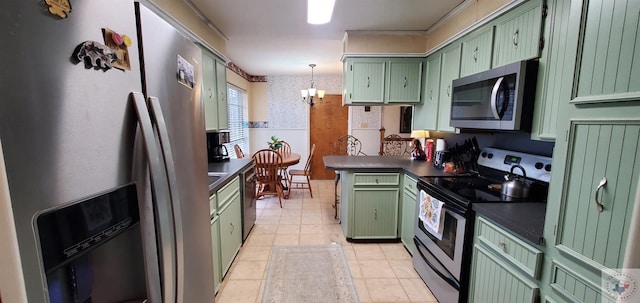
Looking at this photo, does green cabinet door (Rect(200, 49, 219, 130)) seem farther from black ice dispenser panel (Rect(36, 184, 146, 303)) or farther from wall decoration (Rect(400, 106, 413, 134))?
wall decoration (Rect(400, 106, 413, 134))

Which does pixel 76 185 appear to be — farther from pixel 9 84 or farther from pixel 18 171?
pixel 9 84

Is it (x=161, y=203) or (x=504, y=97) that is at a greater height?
(x=504, y=97)

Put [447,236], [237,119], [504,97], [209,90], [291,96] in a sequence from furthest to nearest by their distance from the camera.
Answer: [291,96] → [237,119] → [209,90] → [447,236] → [504,97]

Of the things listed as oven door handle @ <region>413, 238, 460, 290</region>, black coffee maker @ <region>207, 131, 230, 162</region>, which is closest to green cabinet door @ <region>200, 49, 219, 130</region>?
black coffee maker @ <region>207, 131, 230, 162</region>

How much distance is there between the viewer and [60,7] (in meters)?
0.50

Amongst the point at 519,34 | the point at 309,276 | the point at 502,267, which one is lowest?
the point at 309,276

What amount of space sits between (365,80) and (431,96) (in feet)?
2.46

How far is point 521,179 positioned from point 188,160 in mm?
2045

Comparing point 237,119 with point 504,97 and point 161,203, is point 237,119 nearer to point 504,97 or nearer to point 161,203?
point 504,97

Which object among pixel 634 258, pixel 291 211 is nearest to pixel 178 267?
pixel 634 258

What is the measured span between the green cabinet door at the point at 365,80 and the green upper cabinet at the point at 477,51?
916 mm

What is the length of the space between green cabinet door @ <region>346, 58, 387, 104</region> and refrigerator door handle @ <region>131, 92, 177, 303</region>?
2.54 m

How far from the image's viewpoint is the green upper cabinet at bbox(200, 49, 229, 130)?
2.38 m

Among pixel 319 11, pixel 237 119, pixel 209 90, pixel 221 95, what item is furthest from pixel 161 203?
pixel 237 119
